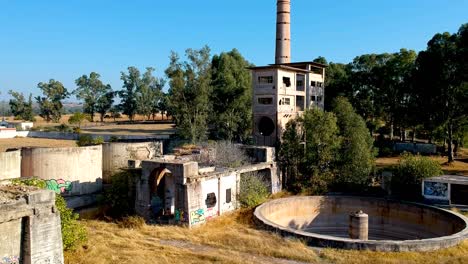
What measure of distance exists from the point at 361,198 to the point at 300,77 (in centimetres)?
1735

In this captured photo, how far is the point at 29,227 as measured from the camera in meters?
16.8

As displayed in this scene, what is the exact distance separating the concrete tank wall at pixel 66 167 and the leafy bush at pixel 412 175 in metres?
26.7

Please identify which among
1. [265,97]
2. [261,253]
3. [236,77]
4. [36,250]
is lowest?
[261,253]

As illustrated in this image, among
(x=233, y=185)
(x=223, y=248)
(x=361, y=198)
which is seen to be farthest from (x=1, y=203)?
(x=361, y=198)

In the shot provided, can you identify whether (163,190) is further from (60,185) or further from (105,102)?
(105,102)

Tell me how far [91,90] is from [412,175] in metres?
95.8

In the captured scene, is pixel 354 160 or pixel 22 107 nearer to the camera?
pixel 354 160

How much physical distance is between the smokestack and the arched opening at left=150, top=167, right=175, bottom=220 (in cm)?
2933

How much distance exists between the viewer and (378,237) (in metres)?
36.2

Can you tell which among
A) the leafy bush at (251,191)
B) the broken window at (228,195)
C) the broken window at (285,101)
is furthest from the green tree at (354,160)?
the broken window at (228,195)

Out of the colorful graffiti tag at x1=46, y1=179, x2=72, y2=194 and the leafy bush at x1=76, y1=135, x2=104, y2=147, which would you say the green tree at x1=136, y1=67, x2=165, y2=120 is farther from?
the colorful graffiti tag at x1=46, y1=179, x2=72, y2=194

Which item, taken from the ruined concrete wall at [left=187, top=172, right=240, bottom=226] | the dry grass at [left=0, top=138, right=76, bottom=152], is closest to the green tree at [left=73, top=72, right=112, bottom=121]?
the dry grass at [left=0, top=138, right=76, bottom=152]

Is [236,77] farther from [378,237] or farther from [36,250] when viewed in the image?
[36,250]

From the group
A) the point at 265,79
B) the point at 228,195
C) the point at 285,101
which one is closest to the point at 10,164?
the point at 228,195
